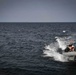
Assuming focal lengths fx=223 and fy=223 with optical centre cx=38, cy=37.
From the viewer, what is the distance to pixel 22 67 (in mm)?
29703

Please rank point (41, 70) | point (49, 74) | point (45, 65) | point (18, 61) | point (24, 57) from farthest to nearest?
point (24, 57), point (18, 61), point (45, 65), point (41, 70), point (49, 74)

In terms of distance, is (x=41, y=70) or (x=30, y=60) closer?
(x=41, y=70)

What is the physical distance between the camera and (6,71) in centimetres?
2734

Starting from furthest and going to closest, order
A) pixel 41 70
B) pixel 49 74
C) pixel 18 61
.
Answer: pixel 18 61, pixel 41 70, pixel 49 74

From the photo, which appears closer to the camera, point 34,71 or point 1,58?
point 34,71

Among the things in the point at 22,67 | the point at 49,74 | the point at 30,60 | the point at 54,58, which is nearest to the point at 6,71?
the point at 22,67

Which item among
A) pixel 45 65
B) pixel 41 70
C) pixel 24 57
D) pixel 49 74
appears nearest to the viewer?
pixel 49 74

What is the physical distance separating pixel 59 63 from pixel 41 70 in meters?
4.21

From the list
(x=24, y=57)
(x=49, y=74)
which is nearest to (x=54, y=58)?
(x=24, y=57)

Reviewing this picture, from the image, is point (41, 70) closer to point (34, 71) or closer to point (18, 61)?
point (34, 71)

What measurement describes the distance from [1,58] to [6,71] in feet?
27.7

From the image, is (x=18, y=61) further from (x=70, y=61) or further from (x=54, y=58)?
(x=70, y=61)

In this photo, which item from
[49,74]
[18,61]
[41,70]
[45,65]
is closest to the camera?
[49,74]

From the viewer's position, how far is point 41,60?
33812 mm
